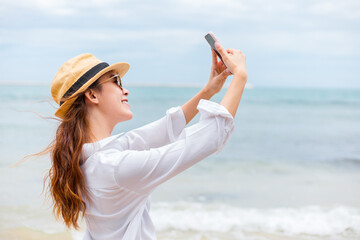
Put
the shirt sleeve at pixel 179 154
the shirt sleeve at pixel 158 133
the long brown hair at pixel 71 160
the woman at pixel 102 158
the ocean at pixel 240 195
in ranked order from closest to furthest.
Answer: the shirt sleeve at pixel 179 154
the woman at pixel 102 158
the long brown hair at pixel 71 160
the shirt sleeve at pixel 158 133
the ocean at pixel 240 195

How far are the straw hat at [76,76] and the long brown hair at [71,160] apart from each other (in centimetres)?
3

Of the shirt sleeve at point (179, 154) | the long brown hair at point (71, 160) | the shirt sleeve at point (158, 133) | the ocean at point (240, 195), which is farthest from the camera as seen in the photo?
the ocean at point (240, 195)

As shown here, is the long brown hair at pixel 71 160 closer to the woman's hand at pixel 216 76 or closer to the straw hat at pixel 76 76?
the straw hat at pixel 76 76

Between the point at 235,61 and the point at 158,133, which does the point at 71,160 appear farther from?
the point at 235,61

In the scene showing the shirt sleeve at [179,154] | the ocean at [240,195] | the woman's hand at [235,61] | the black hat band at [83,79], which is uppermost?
the woman's hand at [235,61]

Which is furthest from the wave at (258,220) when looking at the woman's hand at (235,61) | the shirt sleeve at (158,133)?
the woman's hand at (235,61)

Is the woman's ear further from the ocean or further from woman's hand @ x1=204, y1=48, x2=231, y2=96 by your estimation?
woman's hand @ x1=204, y1=48, x2=231, y2=96

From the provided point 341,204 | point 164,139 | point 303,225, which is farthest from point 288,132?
point 164,139

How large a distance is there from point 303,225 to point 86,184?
14.5ft

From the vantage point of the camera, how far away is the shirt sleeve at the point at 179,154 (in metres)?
1.24

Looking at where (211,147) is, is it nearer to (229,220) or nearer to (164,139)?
(164,139)

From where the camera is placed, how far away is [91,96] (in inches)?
61.6

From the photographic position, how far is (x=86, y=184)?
1.50m

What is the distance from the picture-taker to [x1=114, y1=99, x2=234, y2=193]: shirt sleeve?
4.07ft
